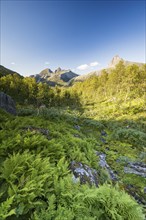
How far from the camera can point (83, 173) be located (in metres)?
5.93

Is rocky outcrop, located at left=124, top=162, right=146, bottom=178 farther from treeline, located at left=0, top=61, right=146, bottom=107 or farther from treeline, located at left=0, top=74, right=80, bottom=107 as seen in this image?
treeline, located at left=0, top=74, right=80, bottom=107

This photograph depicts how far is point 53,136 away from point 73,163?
113 inches

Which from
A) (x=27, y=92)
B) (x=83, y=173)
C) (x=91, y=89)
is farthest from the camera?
(x=91, y=89)

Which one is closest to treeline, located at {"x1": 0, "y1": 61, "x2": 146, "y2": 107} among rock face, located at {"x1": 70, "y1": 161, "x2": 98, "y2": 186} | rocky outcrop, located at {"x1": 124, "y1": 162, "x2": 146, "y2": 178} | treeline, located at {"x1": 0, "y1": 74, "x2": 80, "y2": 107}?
treeline, located at {"x1": 0, "y1": 74, "x2": 80, "y2": 107}

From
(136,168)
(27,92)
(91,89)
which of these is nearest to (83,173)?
(136,168)

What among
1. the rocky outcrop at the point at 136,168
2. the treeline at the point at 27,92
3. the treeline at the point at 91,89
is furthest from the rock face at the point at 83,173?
the treeline at the point at 27,92

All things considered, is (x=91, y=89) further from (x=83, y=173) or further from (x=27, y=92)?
(x=83, y=173)

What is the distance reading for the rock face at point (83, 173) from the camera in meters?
5.69

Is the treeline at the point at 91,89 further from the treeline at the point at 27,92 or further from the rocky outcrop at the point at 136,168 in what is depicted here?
the rocky outcrop at the point at 136,168

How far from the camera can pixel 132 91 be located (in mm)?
40094

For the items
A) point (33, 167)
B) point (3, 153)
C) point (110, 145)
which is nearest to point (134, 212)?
point (33, 167)

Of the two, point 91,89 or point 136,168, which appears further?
point 91,89

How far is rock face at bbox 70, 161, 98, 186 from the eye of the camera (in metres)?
5.69

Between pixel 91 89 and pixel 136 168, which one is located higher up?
pixel 91 89
